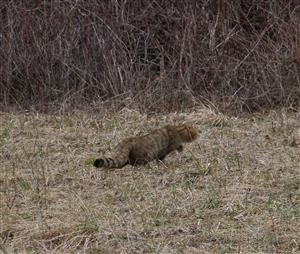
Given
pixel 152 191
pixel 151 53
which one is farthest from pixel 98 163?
pixel 151 53

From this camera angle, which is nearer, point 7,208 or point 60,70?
point 7,208

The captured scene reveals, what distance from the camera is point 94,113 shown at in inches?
368

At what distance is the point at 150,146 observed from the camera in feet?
22.3

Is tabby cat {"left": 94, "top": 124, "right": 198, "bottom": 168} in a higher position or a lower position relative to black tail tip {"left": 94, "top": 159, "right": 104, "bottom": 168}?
lower

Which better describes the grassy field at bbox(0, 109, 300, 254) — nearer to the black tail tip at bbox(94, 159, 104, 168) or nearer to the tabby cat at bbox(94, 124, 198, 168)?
the tabby cat at bbox(94, 124, 198, 168)

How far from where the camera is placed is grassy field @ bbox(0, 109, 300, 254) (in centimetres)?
492

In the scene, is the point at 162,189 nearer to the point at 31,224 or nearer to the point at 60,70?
the point at 31,224

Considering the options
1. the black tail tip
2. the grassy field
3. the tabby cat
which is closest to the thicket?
the grassy field

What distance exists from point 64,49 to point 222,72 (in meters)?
2.05

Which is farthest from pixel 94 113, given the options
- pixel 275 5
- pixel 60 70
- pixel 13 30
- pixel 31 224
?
pixel 31 224

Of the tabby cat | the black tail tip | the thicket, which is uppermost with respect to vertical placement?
the black tail tip

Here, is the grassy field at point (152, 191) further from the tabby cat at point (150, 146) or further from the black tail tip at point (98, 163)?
the black tail tip at point (98, 163)

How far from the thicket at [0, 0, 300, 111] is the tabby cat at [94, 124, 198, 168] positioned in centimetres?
229

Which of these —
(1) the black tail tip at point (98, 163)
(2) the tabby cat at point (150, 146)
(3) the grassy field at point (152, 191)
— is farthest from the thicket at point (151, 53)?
A: (1) the black tail tip at point (98, 163)
